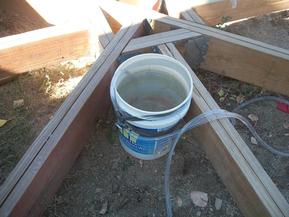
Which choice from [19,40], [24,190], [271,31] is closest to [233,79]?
[271,31]

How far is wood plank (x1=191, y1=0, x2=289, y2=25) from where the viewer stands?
2.52 meters

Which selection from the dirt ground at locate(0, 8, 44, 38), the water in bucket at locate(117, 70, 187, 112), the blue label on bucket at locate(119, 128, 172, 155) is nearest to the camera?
the blue label on bucket at locate(119, 128, 172, 155)

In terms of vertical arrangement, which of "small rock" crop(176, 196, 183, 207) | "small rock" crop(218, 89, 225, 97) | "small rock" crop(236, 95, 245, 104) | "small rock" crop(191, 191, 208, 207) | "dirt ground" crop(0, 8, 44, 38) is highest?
"dirt ground" crop(0, 8, 44, 38)

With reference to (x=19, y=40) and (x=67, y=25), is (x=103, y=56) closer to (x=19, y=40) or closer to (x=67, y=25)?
(x=67, y=25)

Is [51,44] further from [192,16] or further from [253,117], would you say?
[253,117]

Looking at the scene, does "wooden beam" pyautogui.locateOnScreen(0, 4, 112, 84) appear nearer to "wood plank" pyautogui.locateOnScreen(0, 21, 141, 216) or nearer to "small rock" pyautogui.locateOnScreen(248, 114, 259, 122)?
"wood plank" pyautogui.locateOnScreen(0, 21, 141, 216)

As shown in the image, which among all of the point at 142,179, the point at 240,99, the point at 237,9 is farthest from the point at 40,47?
the point at 237,9

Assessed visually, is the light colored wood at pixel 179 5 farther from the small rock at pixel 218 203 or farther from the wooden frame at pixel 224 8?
the small rock at pixel 218 203

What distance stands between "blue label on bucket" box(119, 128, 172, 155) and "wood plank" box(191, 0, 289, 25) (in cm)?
109

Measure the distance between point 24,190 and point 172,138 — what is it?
80 cm

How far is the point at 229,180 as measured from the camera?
1.84 m

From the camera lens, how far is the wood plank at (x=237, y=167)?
1598 millimetres

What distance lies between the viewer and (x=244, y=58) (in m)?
2.19

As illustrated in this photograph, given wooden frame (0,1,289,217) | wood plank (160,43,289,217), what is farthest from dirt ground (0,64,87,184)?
wood plank (160,43,289,217)
